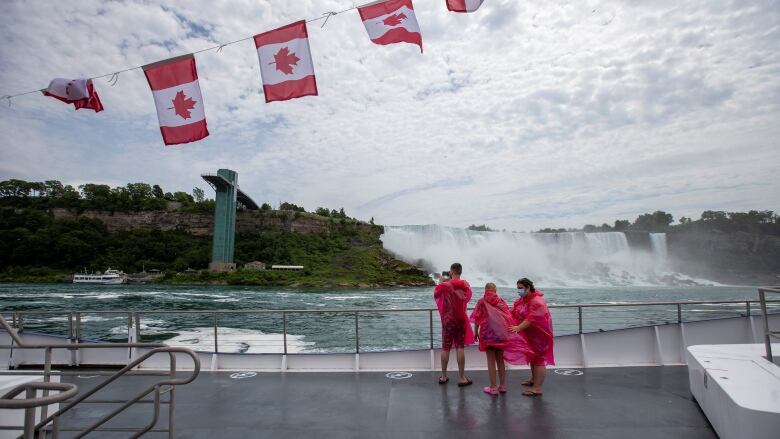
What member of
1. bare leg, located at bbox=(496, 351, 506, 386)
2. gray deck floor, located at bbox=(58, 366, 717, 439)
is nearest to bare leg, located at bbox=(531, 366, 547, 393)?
gray deck floor, located at bbox=(58, 366, 717, 439)

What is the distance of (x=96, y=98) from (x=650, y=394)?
31.1ft

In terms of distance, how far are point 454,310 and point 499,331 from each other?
→ 22.7 inches

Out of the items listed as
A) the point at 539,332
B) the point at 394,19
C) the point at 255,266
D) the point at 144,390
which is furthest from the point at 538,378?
the point at 255,266

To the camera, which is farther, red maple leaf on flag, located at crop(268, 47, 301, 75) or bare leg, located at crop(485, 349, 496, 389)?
red maple leaf on flag, located at crop(268, 47, 301, 75)

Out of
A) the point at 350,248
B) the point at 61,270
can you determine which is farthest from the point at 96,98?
the point at 61,270

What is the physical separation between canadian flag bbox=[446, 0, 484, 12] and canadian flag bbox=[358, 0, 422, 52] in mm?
553

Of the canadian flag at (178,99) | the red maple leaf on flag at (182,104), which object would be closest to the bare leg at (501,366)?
the canadian flag at (178,99)

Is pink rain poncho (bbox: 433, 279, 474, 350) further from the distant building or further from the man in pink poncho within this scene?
the distant building

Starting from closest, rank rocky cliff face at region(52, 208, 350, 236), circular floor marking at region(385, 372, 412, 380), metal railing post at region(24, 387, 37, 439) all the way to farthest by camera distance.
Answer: metal railing post at region(24, 387, 37, 439), circular floor marking at region(385, 372, 412, 380), rocky cliff face at region(52, 208, 350, 236)

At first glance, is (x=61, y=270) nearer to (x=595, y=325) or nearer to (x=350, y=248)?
(x=350, y=248)

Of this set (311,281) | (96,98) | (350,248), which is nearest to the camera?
(96,98)

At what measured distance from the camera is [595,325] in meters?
A: 19.7

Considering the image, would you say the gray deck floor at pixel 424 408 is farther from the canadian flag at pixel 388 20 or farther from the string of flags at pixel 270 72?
the canadian flag at pixel 388 20

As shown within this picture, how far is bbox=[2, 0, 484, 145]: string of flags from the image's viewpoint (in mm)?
5848
